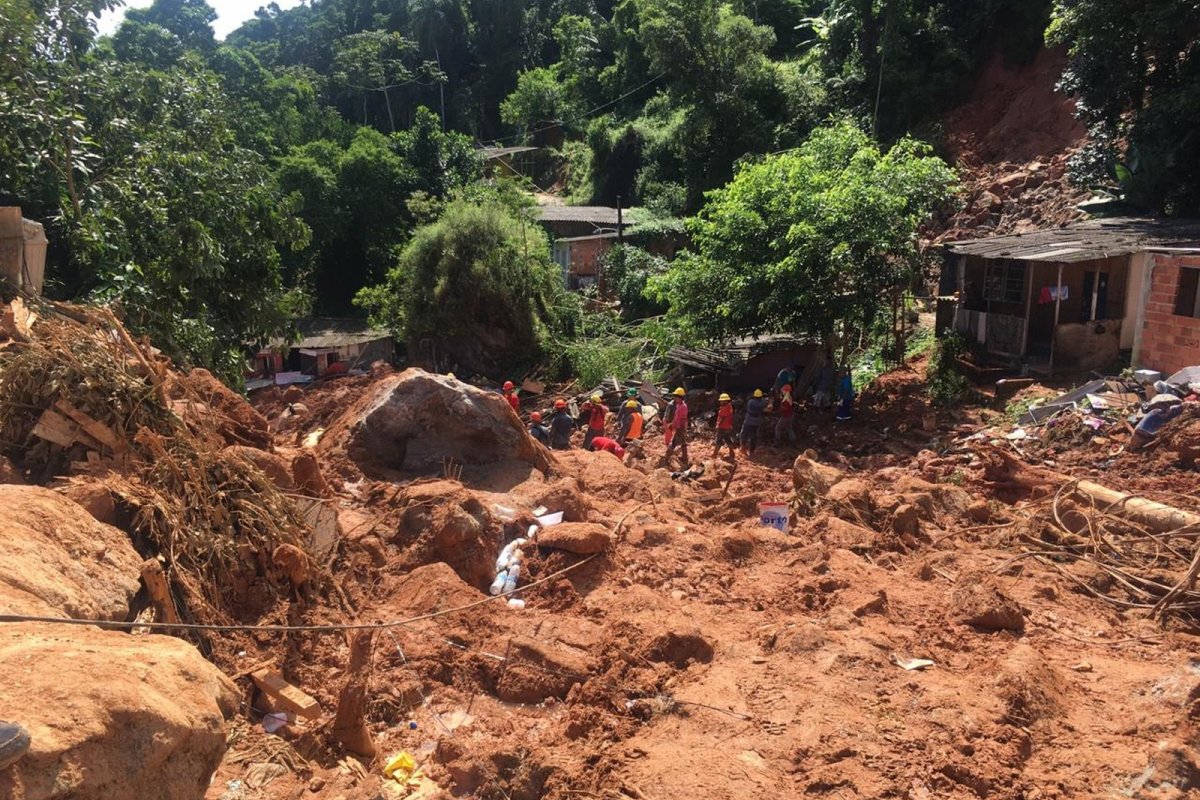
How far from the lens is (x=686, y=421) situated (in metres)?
14.8

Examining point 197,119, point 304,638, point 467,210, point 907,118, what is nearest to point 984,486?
point 304,638

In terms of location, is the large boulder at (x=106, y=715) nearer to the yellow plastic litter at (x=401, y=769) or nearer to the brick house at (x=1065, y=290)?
the yellow plastic litter at (x=401, y=769)

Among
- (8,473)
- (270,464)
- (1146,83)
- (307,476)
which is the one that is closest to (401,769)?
(270,464)

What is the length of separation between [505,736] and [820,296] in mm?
10952

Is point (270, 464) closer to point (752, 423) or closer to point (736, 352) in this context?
point (752, 423)

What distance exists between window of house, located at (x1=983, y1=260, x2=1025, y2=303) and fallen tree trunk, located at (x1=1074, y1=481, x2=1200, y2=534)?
778cm

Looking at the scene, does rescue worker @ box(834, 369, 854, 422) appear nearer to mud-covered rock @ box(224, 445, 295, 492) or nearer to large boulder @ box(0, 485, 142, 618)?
mud-covered rock @ box(224, 445, 295, 492)

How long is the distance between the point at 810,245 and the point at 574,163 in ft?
85.3

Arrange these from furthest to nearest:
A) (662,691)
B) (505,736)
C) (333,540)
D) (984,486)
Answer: (984,486)
(333,540)
(662,691)
(505,736)

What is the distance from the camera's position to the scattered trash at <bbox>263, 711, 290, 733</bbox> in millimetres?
5656

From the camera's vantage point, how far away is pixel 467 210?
2108 cm

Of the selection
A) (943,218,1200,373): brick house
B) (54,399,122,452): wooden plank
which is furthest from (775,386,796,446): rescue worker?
(54,399,122,452): wooden plank

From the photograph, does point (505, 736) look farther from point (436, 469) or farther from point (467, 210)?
point (467, 210)

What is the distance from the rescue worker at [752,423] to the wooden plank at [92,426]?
393 inches
